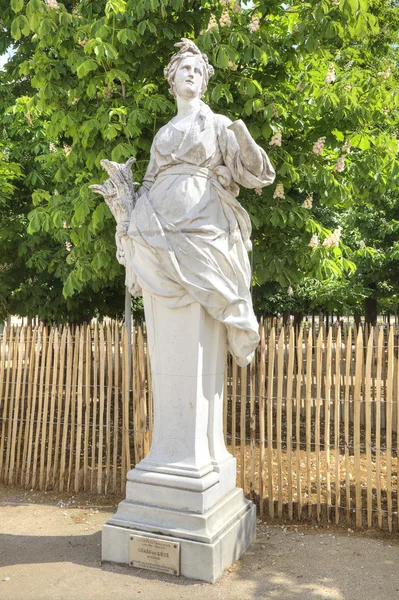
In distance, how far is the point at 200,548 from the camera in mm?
3652

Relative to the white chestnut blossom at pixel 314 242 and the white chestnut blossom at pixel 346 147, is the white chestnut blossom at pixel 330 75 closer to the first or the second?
the white chestnut blossom at pixel 346 147

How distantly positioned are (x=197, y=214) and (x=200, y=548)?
2.33 meters

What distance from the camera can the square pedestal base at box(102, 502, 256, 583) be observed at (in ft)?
12.0

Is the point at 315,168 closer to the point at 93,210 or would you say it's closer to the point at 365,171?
the point at 365,171

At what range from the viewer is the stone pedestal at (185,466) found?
3725 mm

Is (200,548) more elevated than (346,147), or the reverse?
(346,147)

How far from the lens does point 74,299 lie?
8.63m

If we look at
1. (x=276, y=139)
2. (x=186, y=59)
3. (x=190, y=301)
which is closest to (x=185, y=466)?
(x=190, y=301)

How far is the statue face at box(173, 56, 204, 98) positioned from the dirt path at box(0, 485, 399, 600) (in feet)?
11.5

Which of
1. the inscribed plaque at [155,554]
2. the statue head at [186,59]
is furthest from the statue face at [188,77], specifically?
the inscribed plaque at [155,554]

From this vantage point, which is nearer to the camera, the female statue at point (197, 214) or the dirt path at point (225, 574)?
the dirt path at point (225, 574)

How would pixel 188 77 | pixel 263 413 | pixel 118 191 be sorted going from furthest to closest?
pixel 263 413 → pixel 118 191 → pixel 188 77

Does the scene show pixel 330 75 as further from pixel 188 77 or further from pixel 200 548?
pixel 200 548

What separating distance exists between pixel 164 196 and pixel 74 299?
5.04 m
